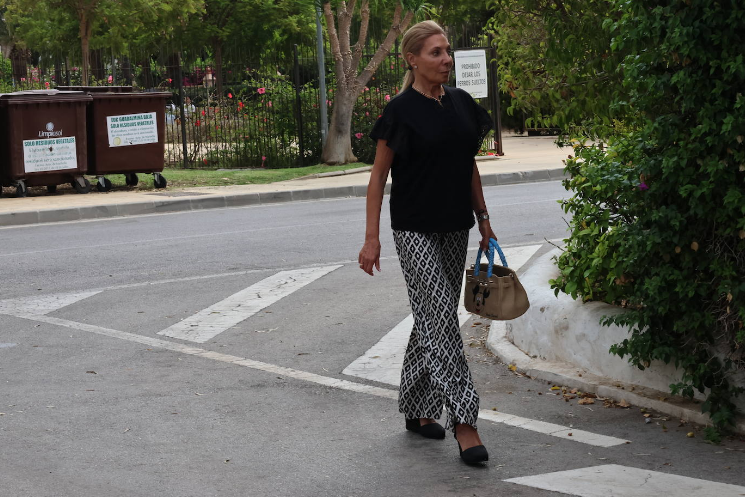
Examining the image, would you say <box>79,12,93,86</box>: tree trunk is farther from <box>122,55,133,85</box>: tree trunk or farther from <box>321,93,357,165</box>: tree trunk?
<box>321,93,357,165</box>: tree trunk

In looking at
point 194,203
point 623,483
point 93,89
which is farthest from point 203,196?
point 623,483

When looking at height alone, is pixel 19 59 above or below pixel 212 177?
above

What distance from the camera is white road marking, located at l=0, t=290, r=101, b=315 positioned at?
829 centimetres

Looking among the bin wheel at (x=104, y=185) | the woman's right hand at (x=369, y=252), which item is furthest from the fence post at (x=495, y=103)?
the woman's right hand at (x=369, y=252)

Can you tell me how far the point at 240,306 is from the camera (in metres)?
8.25

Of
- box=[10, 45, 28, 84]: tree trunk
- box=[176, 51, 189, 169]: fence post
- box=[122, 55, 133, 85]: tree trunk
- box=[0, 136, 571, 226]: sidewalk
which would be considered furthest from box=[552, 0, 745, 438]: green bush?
box=[10, 45, 28, 84]: tree trunk

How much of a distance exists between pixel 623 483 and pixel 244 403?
2.13 metres

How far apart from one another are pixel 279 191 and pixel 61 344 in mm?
9665

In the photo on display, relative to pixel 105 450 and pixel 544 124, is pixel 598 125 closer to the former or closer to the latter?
pixel 544 124

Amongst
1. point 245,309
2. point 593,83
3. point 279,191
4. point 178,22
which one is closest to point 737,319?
point 593,83

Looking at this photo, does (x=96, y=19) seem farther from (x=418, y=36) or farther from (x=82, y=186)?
(x=418, y=36)

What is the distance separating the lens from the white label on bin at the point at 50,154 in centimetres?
1628

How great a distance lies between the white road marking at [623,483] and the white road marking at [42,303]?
4.95 metres

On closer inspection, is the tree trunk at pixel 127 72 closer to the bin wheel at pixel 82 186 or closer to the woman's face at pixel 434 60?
the bin wheel at pixel 82 186
